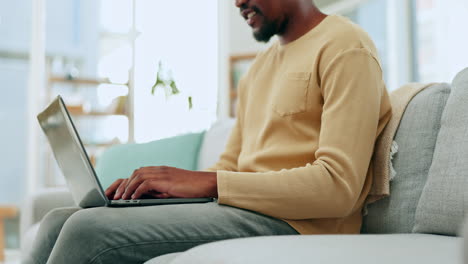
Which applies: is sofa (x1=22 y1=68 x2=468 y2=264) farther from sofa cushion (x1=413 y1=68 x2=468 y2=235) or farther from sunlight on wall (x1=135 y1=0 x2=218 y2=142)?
sunlight on wall (x1=135 y1=0 x2=218 y2=142)

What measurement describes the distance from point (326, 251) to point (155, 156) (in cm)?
141

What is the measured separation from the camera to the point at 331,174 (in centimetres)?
108

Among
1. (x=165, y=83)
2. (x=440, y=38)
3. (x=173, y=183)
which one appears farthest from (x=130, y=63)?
(x=173, y=183)

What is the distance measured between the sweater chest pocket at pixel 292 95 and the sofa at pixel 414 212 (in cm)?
24

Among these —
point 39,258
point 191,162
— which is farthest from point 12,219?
point 39,258

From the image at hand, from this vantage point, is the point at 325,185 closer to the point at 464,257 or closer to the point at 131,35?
the point at 464,257

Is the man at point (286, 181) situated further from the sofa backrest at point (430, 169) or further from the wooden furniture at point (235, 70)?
the wooden furniture at point (235, 70)

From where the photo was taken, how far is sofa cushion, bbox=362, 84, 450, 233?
1.16 meters

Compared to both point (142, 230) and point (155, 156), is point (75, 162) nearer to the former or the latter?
point (142, 230)

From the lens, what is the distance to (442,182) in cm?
105

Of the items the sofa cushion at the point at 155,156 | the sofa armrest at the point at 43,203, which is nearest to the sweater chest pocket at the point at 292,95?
the sofa cushion at the point at 155,156

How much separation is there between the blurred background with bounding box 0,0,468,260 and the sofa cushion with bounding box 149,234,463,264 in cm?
319

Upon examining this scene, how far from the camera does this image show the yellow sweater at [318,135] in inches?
42.5

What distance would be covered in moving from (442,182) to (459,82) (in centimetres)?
25
